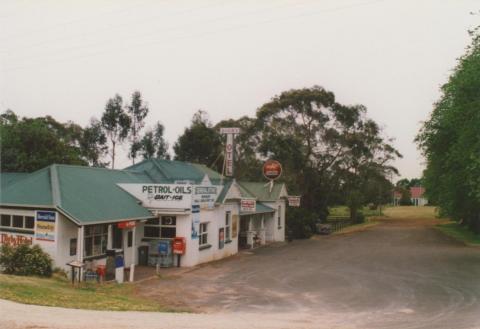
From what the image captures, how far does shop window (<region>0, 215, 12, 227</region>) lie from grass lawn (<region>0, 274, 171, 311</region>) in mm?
3849

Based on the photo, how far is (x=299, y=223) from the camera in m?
45.1

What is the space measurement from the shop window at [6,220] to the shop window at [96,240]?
3.13 metres

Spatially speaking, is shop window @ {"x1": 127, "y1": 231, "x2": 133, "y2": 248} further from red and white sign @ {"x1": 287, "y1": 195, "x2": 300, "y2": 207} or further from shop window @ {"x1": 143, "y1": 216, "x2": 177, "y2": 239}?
red and white sign @ {"x1": 287, "y1": 195, "x2": 300, "y2": 207}

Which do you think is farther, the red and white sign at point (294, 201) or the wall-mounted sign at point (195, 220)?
the red and white sign at point (294, 201)

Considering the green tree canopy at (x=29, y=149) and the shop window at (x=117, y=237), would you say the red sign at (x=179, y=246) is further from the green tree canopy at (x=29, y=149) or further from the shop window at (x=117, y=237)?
the green tree canopy at (x=29, y=149)

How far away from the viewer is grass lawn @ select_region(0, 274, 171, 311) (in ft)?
44.9

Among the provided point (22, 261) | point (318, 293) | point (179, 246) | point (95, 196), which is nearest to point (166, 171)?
point (179, 246)

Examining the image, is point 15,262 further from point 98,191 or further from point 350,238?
point 350,238

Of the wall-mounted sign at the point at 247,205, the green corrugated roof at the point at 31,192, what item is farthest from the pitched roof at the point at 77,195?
the wall-mounted sign at the point at 247,205

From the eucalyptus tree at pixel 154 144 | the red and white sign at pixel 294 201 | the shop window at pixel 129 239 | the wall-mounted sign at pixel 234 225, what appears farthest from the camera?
the eucalyptus tree at pixel 154 144

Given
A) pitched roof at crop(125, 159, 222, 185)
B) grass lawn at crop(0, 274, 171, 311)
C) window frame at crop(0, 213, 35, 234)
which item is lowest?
grass lawn at crop(0, 274, 171, 311)

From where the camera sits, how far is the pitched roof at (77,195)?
790 inches

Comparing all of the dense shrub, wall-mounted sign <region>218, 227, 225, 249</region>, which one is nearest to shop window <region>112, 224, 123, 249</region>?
wall-mounted sign <region>218, 227, 225, 249</region>

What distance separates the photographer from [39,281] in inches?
672
